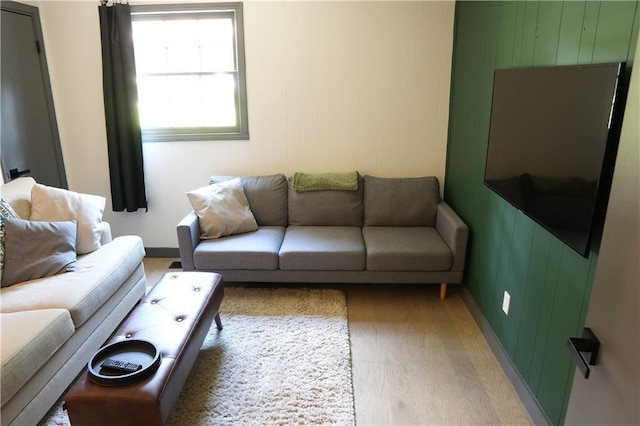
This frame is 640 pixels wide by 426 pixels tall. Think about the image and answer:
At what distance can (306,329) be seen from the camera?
A: 8.77 ft

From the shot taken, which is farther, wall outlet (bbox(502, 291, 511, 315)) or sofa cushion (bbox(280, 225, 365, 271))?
sofa cushion (bbox(280, 225, 365, 271))

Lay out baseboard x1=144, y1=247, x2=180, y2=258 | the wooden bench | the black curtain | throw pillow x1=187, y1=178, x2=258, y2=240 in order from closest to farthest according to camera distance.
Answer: the wooden bench → throw pillow x1=187, y1=178, x2=258, y2=240 → the black curtain → baseboard x1=144, y1=247, x2=180, y2=258

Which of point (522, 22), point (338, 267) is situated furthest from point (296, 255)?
point (522, 22)

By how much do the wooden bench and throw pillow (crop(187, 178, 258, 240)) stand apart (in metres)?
0.65

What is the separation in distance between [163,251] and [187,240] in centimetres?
106

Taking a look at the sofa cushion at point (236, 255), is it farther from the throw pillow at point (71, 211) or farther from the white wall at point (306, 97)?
the white wall at point (306, 97)

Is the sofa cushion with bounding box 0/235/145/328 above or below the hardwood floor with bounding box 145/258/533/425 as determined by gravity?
above

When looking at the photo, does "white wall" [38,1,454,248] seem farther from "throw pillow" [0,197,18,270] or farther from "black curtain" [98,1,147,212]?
"throw pillow" [0,197,18,270]

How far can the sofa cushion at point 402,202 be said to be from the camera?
3396 millimetres

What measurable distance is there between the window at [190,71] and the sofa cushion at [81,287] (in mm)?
1343

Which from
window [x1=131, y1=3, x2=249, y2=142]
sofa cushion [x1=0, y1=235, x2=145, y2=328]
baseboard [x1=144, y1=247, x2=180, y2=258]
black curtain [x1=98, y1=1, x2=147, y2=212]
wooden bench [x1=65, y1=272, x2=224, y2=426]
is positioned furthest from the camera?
baseboard [x1=144, y1=247, x2=180, y2=258]

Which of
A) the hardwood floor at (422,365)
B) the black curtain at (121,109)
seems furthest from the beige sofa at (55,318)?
the hardwood floor at (422,365)

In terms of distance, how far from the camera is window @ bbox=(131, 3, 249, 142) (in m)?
3.43

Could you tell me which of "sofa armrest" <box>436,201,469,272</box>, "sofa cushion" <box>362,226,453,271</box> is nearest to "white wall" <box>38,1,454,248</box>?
"sofa armrest" <box>436,201,469,272</box>
